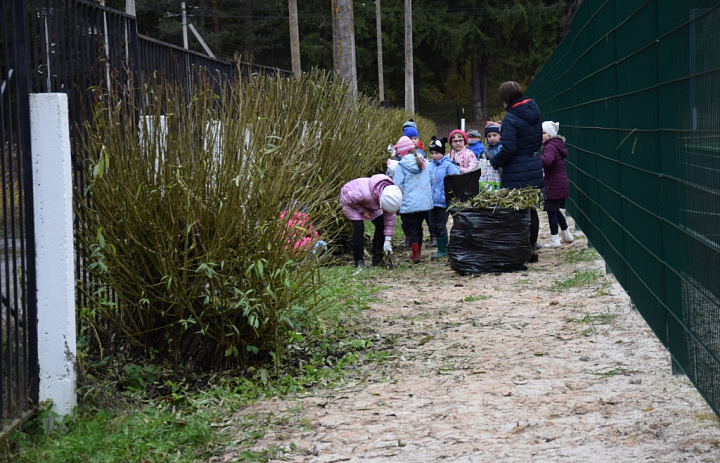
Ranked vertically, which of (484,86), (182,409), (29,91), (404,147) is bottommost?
(182,409)

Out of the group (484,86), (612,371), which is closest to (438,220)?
(612,371)

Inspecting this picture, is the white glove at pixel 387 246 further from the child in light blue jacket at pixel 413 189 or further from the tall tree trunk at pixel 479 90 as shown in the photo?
the tall tree trunk at pixel 479 90

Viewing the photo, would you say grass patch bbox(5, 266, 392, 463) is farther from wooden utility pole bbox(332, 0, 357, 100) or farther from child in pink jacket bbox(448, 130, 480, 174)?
wooden utility pole bbox(332, 0, 357, 100)

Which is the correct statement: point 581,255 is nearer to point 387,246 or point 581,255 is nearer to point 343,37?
point 387,246

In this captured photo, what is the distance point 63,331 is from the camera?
425cm

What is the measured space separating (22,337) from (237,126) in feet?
5.81

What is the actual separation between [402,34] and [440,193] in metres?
44.4

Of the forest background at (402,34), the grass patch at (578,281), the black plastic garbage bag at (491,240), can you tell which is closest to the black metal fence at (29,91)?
the black plastic garbage bag at (491,240)

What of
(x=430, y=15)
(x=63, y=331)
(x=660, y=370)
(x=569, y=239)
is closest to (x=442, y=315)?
(x=660, y=370)

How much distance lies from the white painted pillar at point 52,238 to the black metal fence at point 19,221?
39 mm

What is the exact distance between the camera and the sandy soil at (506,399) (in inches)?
152

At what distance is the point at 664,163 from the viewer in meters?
4.43

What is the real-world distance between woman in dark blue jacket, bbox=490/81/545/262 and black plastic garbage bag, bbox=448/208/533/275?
484mm

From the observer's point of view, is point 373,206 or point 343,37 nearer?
point 373,206
